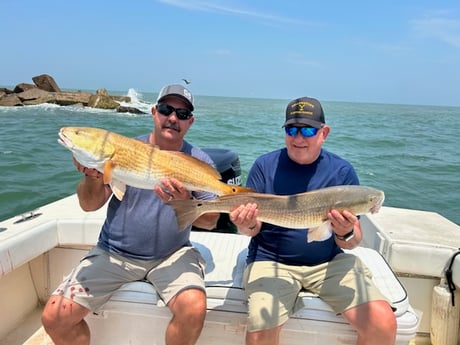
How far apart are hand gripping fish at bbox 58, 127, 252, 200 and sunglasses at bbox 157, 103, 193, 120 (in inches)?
17.5

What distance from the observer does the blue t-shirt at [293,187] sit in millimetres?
3010

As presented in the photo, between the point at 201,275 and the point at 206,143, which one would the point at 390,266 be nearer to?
the point at 201,275

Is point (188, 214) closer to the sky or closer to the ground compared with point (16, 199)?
closer to the sky

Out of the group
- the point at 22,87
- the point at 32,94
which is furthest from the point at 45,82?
the point at 32,94

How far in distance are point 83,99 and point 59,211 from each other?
43.2 meters

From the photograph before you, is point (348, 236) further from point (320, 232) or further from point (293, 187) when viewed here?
point (293, 187)

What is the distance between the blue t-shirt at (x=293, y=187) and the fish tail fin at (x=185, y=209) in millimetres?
586

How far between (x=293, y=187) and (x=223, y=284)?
2.88 ft

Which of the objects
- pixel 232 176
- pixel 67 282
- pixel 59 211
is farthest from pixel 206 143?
pixel 67 282

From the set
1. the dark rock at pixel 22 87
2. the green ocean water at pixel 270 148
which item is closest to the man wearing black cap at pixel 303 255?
the green ocean water at pixel 270 148

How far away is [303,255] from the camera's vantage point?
9.86 feet

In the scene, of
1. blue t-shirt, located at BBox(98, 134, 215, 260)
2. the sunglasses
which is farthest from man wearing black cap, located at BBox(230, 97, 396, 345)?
the sunglasses

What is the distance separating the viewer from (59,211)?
4.05m

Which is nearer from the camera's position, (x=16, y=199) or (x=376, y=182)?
(x=16, y=199)
